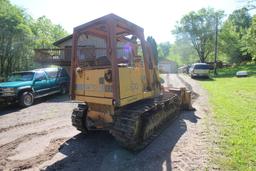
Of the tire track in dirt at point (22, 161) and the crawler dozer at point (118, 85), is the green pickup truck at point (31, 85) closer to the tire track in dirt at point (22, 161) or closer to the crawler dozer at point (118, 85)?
the tire track in dirt at point (22, 161)

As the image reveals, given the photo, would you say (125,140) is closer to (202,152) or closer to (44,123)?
(202,152)

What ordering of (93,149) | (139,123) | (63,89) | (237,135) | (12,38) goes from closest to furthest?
(139,123) → (93,149) → (237,135) → (63,89) → (12,38)

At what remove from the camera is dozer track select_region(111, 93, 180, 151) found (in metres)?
4.83

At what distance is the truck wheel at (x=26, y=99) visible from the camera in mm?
10898

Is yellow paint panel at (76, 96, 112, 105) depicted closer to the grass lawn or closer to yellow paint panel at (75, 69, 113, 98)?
yellow paint panel at (75, 69, 113, 98)

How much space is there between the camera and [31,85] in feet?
38.3

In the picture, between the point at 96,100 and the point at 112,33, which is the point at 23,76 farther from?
the point at 112,33

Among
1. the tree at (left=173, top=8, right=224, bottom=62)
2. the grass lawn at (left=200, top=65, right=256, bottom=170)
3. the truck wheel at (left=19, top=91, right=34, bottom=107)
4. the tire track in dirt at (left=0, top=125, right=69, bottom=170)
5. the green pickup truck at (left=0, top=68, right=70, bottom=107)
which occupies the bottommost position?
the tire track in dirt at (left=0, top=125, right=69, bottom=170)

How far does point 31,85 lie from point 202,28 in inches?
1640

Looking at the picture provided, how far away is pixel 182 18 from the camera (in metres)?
48.1

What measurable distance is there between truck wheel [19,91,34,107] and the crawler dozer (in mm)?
5966

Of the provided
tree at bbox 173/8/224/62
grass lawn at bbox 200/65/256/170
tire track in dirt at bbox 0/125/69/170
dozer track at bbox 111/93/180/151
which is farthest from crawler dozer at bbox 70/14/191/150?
tree at bbox 173/8/224/62

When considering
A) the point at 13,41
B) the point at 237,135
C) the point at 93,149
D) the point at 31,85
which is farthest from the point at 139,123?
the point at 13,41

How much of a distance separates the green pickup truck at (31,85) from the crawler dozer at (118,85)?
6010mm
